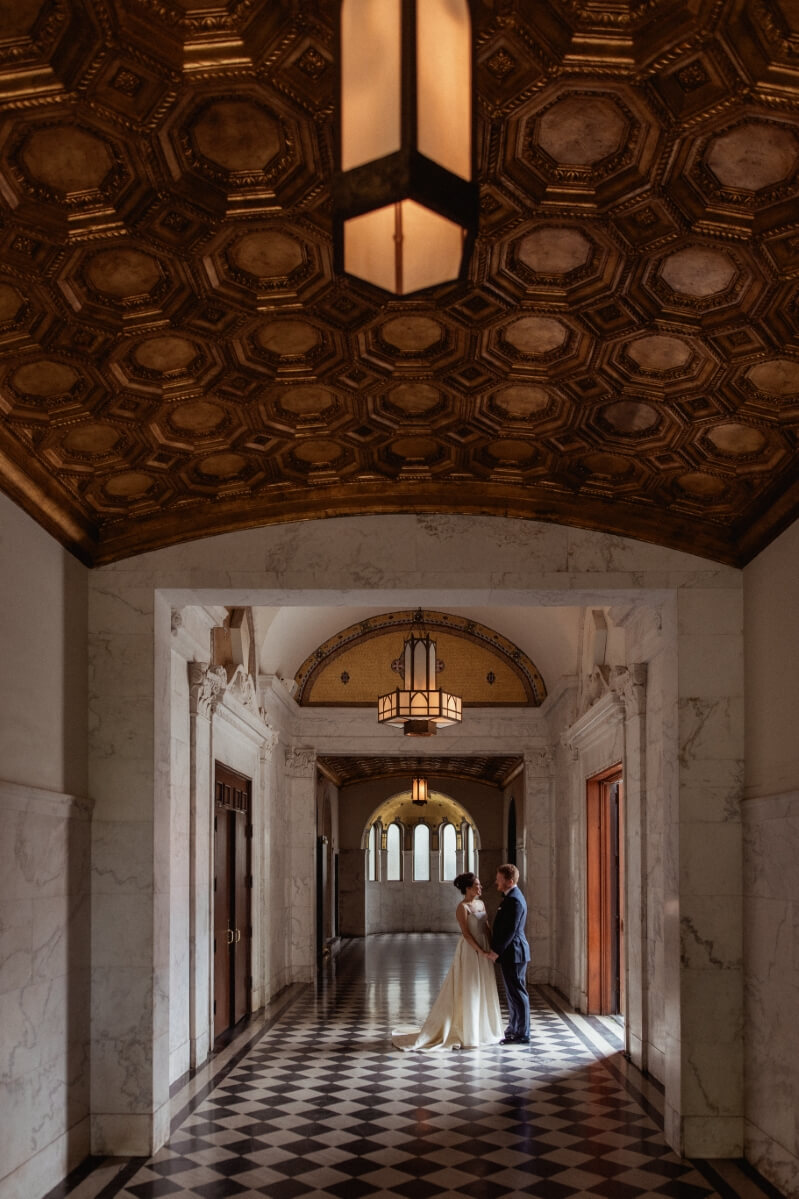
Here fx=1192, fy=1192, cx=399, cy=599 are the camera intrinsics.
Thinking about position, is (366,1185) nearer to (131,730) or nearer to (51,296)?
(131,730)

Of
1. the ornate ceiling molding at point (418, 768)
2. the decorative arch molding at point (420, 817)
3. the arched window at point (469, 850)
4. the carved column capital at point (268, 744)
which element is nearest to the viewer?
the carved column capital at point (268, 744)

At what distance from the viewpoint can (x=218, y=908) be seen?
471 inches

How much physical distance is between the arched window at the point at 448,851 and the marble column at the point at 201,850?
27.8m

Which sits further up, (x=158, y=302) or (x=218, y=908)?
(x=158, y=302)

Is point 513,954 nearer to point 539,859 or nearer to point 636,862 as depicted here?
point 636,862

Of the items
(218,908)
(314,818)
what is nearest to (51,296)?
(218,908)

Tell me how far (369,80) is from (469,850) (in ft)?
117

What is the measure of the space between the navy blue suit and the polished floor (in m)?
0.28

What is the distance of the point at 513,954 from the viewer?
495 inches

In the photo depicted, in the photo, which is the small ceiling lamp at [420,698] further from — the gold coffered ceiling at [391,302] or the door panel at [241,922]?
the gold coffered ceiling at [391,302]

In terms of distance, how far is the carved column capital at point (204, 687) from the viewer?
10.4 m

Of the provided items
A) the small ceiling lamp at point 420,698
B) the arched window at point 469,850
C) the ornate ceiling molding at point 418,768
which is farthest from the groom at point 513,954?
the arched window at point 469,850

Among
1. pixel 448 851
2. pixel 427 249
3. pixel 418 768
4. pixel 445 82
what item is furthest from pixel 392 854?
pixel 445 82

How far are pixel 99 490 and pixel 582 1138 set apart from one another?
17.3 feet
